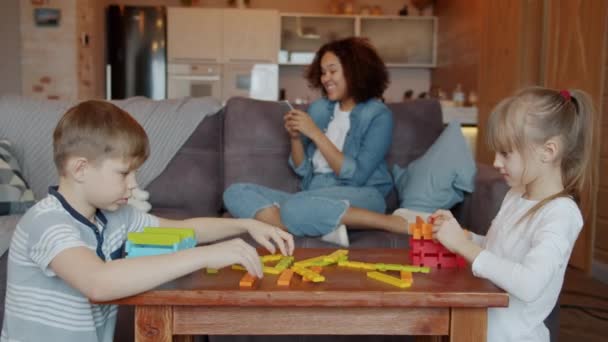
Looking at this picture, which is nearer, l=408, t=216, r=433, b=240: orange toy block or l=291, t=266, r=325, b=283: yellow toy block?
l=291, t=266, r=325, b=283: yellow toy block

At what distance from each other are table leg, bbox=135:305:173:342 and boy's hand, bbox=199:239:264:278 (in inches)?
4.0

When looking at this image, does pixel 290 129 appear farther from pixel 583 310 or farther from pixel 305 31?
pixel 305 31

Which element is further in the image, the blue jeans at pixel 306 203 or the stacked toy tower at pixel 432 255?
the blue jeans at pixel 306 203

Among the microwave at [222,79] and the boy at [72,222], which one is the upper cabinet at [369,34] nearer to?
the microwave at [222,79]

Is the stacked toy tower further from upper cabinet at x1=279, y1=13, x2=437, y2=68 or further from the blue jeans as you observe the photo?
upper cabinet at x1=279, y1=13, x2=437, y2=68

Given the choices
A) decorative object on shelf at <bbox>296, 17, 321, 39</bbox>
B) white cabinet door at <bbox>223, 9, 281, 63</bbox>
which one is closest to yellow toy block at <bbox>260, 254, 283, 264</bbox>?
white cabinet door at <bbox>223, 9, 281, 63</bbox>

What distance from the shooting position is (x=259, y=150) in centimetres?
269

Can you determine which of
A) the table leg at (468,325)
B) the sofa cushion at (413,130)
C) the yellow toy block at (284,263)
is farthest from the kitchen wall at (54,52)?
the table leg at (468,325)

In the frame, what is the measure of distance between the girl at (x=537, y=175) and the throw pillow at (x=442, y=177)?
0.95m

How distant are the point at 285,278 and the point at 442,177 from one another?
4.46 feet

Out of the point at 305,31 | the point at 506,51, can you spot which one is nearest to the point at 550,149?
the point at 506,51

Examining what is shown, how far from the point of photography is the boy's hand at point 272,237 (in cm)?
132

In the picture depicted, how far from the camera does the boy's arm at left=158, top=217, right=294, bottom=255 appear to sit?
1333mm

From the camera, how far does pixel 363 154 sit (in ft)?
8.10
